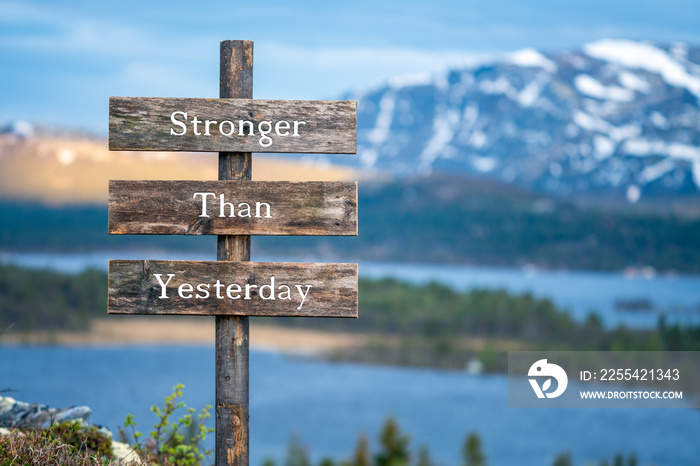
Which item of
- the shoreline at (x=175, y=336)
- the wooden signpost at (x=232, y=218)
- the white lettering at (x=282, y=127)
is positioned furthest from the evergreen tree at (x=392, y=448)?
the shoreline at (x=175, y=336)

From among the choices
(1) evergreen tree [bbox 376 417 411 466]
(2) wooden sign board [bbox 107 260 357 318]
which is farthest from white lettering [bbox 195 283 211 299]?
(1) evergreen tree [bbox 376 417 411 466]

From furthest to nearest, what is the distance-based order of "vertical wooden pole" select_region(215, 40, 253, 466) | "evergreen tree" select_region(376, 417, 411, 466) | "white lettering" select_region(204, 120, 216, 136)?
"evergreen tree" select_region(376, 417, 411, 466), "white lettering" select_region(204, 120, 216, 136), "vertical wooden pole" select_region(215, 40, 253, 466)

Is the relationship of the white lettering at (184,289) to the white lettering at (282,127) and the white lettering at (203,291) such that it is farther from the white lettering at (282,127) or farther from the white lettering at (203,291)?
the white lettering at (282,127)

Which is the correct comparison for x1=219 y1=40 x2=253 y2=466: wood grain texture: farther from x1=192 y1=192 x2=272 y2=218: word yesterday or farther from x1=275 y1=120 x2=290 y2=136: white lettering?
x1=275 y1=120 x2=290 y2=136: white lettering

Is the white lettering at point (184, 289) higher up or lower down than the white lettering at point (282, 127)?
lower down

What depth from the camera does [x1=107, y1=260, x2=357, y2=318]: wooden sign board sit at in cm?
681

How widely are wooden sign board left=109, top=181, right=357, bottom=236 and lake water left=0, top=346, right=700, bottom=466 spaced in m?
68.2

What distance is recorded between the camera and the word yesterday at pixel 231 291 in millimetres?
6816

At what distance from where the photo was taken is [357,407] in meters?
100

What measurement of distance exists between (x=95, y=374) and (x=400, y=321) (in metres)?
48.4

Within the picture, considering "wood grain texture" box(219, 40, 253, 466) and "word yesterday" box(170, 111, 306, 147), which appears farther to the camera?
"word yesterday" box(170, 111, 306, 147)

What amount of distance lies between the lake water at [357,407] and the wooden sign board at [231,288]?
223 ft

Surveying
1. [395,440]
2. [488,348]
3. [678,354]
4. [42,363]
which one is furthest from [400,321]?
[395,440]

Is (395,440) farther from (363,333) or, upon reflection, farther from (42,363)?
(363,333)
